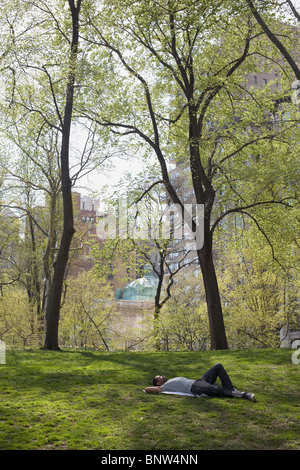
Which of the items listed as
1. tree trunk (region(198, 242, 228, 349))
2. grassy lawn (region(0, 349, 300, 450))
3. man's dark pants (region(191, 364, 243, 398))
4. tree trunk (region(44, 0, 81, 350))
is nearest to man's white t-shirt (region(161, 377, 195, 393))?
man's dark pants (region(191, 364, 243, 398))

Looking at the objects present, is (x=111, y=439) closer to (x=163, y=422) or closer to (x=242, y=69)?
(x=163, y=422)

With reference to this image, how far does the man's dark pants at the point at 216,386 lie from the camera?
8.35 m

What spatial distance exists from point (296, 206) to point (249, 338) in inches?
454

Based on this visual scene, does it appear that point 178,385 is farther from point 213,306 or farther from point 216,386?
point 213,306

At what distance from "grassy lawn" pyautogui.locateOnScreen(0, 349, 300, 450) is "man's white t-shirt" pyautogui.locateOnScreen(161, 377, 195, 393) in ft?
1.17

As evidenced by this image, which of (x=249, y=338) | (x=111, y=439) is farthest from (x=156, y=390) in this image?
(x=249, y=338)

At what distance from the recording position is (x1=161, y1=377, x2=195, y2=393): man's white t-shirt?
8875 millimetres

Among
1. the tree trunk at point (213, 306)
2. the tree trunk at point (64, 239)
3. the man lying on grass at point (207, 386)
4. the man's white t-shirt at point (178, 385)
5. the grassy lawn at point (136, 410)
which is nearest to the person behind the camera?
the grassy lawn at point (136, 410)

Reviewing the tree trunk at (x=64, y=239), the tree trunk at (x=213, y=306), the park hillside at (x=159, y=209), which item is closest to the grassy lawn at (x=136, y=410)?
the park hillside at (x=159, y=209)

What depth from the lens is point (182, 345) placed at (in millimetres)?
27703

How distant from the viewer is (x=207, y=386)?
8484 mm

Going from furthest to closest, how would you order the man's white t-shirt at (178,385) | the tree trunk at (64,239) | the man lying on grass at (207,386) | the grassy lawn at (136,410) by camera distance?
the tree trunk at (64,239)
the man's white t-shirt at (178,385)
the man lying on grass at (207,386)
the grassy lawn at (136,410)

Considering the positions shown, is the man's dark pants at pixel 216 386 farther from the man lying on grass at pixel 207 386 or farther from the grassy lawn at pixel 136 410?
the grassy lawn at pixel 136 410

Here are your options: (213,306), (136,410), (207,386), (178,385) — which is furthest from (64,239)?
(136,410)
